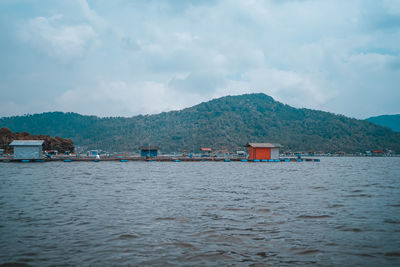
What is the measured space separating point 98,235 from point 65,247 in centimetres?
148

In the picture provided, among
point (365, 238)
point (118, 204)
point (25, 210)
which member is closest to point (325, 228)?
point (365, 238)

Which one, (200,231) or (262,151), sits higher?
(262,151)

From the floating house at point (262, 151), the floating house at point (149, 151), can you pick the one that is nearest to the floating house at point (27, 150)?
the floating house at point (149, 151)

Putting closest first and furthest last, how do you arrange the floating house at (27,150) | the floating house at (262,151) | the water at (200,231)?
the water at (200,231) → the floating house at (27,150) → the floating house at (262,151)

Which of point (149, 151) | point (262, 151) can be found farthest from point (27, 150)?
point (262, 151)

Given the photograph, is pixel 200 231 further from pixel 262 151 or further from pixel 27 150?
pixel 27 150

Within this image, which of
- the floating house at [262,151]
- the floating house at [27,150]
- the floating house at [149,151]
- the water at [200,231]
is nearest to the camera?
the water at [200,231]

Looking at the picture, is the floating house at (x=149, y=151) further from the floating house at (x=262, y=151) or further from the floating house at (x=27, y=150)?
the floating house at (x=262, y=151)

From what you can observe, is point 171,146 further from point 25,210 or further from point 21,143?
point 25,210

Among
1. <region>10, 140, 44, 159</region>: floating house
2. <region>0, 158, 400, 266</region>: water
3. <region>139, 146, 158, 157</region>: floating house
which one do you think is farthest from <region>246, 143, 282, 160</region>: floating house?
<region>0, 158, 400, 266</region>: water

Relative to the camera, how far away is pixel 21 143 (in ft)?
251

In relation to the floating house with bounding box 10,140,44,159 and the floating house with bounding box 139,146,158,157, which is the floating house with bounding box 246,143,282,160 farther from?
the floating house with bounding box 10,140,44,159

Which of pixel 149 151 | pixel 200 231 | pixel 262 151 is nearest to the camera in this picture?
pixel 200 231

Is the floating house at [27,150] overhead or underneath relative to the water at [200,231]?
overhead
